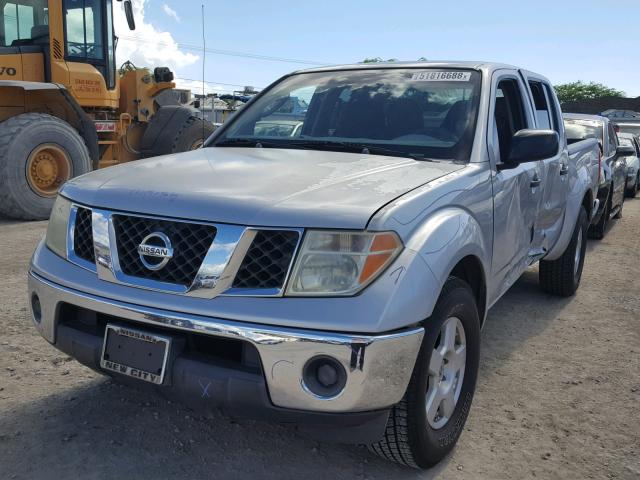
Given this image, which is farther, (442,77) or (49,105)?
(49,105)

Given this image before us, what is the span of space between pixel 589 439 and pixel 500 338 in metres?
1.45

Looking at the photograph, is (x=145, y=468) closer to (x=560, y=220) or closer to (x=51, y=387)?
(x=51, y=387)

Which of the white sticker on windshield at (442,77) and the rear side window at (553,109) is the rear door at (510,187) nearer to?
the white sticker on windshield at (442,77)

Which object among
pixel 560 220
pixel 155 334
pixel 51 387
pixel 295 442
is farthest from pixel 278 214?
pixel 560 220

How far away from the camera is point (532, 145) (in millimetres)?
3242

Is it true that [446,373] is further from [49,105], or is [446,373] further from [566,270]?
[49,105]

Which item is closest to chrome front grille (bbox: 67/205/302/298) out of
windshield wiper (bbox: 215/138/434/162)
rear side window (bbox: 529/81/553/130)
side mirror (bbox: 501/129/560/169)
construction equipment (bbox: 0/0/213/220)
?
windshield wiper (bbox: 215/138/434/162)

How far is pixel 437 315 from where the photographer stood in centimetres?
241

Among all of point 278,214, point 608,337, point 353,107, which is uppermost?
point 353,107

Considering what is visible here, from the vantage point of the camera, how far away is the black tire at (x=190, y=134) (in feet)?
34.1

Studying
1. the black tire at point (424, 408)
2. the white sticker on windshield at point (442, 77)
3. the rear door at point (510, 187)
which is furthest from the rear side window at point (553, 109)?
the black tire at point (424, 408)

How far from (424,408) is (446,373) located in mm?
296

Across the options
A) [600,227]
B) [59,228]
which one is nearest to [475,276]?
[59,228]

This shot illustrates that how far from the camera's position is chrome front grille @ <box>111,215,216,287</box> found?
2.33m
